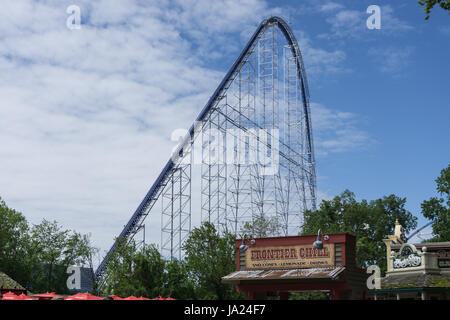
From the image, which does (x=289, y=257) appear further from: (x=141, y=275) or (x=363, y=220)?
(x=363, y=220)

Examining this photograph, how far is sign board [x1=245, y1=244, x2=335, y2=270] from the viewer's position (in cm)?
2288

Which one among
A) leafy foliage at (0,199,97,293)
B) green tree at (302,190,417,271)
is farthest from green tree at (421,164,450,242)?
leafy foliage at (0,199,97,293)

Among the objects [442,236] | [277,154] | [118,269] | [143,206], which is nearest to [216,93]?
[277,154]

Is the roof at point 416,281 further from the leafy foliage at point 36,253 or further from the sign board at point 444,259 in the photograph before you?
the leafy foliage at point 36,253

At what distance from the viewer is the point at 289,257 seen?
77.7 feet

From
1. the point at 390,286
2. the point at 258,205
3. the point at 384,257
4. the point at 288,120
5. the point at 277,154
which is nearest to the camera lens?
the point at 390,286

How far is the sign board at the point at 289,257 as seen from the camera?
22.9m

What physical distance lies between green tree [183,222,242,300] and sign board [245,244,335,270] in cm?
918

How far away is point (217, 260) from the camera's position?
35.1 metres

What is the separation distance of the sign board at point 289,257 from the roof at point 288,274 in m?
0.26

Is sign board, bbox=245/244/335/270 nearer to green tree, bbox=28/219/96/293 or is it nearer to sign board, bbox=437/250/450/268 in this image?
sign board, bbox=437/250/450/268

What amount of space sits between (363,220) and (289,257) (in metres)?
33.5
